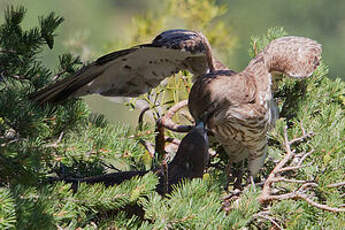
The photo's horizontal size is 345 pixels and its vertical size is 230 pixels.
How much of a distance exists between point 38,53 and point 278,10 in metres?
15.1

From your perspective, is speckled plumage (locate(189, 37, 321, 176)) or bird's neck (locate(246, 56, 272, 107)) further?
bird's neck (locate(246, 56, 272, 107))

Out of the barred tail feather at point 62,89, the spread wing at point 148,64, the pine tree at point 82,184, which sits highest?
the spread wing at point 148,64

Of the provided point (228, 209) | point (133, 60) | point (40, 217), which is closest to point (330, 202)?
point (228, 209)

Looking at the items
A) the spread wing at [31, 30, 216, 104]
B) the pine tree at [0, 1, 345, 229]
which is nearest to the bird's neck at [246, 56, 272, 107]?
the spread wing at [31, 30, 216, 104]

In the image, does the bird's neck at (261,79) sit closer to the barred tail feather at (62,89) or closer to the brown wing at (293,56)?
the brown wing at (293,56)

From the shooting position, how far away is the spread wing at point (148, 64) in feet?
8.88

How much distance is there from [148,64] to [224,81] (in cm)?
43

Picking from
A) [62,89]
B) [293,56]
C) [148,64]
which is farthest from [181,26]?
[62,89]

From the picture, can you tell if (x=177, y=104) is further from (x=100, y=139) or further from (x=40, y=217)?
(x=40, y=217)

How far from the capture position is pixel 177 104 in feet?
9.86

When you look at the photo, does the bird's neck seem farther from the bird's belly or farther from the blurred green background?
the blurred green background

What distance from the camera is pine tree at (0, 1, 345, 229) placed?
1.52 metres

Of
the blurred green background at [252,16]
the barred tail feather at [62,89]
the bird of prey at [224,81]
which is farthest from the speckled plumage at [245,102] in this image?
the blurred green background at [252,16]

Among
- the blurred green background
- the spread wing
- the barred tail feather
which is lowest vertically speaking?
the barred tail feather
